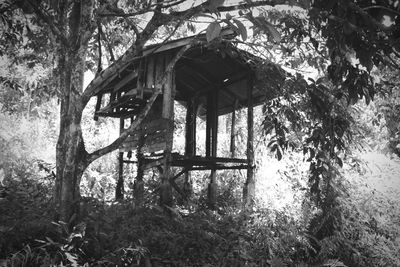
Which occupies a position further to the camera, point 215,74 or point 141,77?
point 215,74

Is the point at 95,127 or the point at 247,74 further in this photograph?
the point at 95,127

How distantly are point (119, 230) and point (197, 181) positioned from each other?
8985 millimetres

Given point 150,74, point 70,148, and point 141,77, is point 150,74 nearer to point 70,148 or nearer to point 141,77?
point 141,77

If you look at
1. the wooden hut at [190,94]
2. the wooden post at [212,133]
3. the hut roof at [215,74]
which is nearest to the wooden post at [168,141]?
the wooden hut at [190,94]

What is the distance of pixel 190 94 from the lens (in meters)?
12.5

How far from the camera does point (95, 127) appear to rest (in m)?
24.4

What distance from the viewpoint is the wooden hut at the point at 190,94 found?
7.74m

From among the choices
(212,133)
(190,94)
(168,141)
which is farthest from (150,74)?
(190,94)

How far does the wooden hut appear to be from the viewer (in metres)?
7.74

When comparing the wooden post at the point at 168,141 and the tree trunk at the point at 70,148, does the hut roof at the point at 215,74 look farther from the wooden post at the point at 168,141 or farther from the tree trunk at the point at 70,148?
the tree trunk at the point at 70,148

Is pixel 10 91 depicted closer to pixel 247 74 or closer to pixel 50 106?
pixel 50 106

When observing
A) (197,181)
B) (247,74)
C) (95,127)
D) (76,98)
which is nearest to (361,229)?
(247,74)

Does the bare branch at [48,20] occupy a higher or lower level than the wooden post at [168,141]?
higher

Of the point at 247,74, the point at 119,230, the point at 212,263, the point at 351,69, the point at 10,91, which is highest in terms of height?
the point at 10,91
